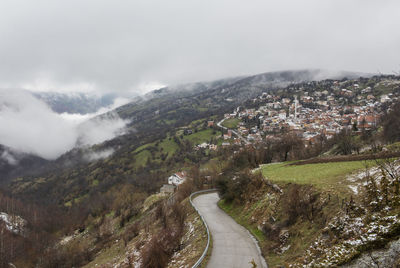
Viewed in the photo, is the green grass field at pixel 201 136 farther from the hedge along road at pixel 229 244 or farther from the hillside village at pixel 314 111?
the hedge along road at pixel 229 244

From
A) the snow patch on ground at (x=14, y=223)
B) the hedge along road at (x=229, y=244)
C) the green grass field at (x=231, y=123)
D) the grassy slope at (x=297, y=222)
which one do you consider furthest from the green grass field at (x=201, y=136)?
the hedge along road at (x=229, y=244)

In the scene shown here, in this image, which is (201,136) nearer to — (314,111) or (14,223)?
(314,111)

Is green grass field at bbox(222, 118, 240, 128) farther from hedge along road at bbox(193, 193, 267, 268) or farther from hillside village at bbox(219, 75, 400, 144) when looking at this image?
hedge along road at bbox(193, 193, 267, 268)

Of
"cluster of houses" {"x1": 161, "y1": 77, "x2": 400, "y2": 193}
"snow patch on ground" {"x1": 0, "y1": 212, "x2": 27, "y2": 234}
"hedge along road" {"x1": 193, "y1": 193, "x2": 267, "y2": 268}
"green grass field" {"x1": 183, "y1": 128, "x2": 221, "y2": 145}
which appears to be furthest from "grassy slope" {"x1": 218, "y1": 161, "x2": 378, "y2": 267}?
"green grass field" {"x1": 183, "y1": 128, "x2": 221, "y2": 145}

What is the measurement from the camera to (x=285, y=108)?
615 ft

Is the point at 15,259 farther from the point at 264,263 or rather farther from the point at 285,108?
the point at 285,108

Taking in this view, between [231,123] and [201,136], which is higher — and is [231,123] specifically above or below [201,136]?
above

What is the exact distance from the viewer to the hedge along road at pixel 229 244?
12.3 m

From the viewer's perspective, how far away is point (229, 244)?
15.0 m

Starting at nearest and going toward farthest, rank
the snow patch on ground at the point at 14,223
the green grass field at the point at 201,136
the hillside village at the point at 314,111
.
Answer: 1. the snow patch on ground at the point at 14,223
2. the hillside village at the point at 314,111
3. the green grass field at the point at 201,136

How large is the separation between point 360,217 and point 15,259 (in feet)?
275

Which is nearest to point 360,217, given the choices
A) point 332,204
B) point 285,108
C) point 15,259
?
point 332,204

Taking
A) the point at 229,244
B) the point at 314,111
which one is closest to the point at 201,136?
the point at 314,111

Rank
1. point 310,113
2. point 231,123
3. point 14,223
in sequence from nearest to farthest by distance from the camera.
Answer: point 14,223 → point 310,113 → point 231,123
